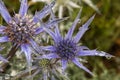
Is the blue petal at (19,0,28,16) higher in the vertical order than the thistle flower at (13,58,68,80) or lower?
higher

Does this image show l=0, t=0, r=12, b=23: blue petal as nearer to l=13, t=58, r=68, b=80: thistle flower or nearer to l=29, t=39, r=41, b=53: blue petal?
l=29, t=39, r=41, b=53: blue petal

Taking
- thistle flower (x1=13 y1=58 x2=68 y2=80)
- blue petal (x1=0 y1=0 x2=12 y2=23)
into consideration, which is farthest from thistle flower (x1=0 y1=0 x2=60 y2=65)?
thistle flower (x1=13 y1=58 x2=68 y2=80)

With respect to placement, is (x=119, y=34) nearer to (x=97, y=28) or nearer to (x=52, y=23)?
(x=97, y=28)

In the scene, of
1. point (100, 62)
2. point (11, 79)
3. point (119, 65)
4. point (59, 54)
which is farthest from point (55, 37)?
point (119, 65)

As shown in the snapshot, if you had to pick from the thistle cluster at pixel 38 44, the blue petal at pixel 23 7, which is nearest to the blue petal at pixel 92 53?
the thistle cluster at pixel 38 44

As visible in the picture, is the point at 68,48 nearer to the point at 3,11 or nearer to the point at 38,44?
the point at 38,44

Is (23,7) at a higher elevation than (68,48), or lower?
higher

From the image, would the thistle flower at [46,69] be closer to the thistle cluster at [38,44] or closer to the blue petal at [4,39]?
the thistle cluster at [38,44]

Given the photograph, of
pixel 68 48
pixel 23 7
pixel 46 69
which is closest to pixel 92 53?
pixel 68 48
